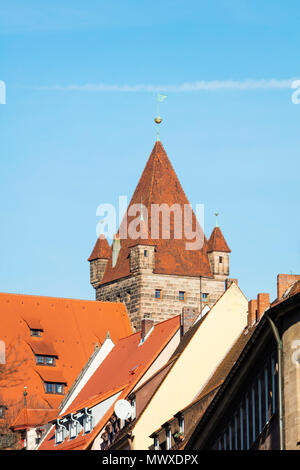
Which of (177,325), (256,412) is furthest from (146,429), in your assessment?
(256,412)

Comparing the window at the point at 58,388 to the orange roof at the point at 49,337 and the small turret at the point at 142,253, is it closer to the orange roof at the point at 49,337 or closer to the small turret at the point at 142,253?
the orange roof at the point at 49,337

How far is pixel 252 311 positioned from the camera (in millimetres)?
44312

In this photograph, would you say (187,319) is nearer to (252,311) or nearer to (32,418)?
(252,311)

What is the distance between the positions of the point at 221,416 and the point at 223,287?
51657mm

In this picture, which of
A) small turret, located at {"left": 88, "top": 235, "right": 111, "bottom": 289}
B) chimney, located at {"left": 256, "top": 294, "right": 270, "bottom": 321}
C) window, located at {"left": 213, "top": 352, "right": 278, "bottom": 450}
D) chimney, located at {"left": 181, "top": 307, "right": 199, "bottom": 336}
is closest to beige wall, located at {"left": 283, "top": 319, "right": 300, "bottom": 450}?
window, located at {"left": 213, "top": 352, "right": 278, "bottom": 450}

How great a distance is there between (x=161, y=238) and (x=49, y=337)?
10877 mm

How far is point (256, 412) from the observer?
104 ft

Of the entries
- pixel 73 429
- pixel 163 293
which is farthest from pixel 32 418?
pixel 163 293

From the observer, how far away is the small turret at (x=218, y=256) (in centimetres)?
8725

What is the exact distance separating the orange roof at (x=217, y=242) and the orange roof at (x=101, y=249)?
732cm

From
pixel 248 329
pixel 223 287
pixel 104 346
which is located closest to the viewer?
pixel 248 329

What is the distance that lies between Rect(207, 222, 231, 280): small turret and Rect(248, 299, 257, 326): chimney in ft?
139
